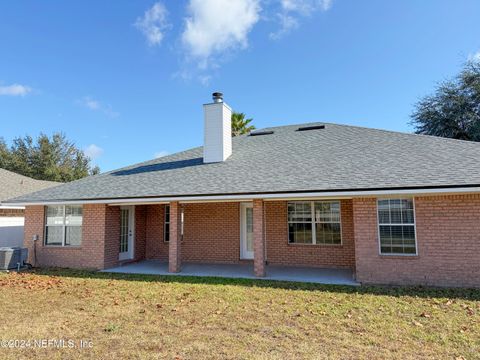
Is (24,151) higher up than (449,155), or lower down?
higher up

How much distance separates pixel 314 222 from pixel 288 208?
1.10 m

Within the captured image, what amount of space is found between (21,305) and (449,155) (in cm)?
1260

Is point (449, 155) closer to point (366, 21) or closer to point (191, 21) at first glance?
point (366, 21)

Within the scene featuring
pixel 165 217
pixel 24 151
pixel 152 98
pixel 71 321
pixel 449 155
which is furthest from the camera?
pixel 24 151

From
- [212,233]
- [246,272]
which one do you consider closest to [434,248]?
[246,272]

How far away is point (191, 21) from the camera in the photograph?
12695 millimetres

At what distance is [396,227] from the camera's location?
9008 mm

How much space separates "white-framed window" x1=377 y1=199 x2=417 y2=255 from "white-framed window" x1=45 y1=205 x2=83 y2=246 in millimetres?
10744

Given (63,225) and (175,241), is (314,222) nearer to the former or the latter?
(175,241)

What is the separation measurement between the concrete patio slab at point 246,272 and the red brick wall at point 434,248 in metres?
0.93

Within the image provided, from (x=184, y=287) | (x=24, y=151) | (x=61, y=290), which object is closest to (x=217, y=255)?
(x=184, y=287)

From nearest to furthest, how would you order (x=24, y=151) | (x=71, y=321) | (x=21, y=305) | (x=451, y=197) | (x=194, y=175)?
1. (x=71, y=321)
2. (x=21, y=305)
3. (x=451, y=197)
4. (x=194, y=175)
5. (x=24, y=151)

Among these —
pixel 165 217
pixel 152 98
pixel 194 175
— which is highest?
pixel 152 98

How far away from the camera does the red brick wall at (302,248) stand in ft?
37.3
